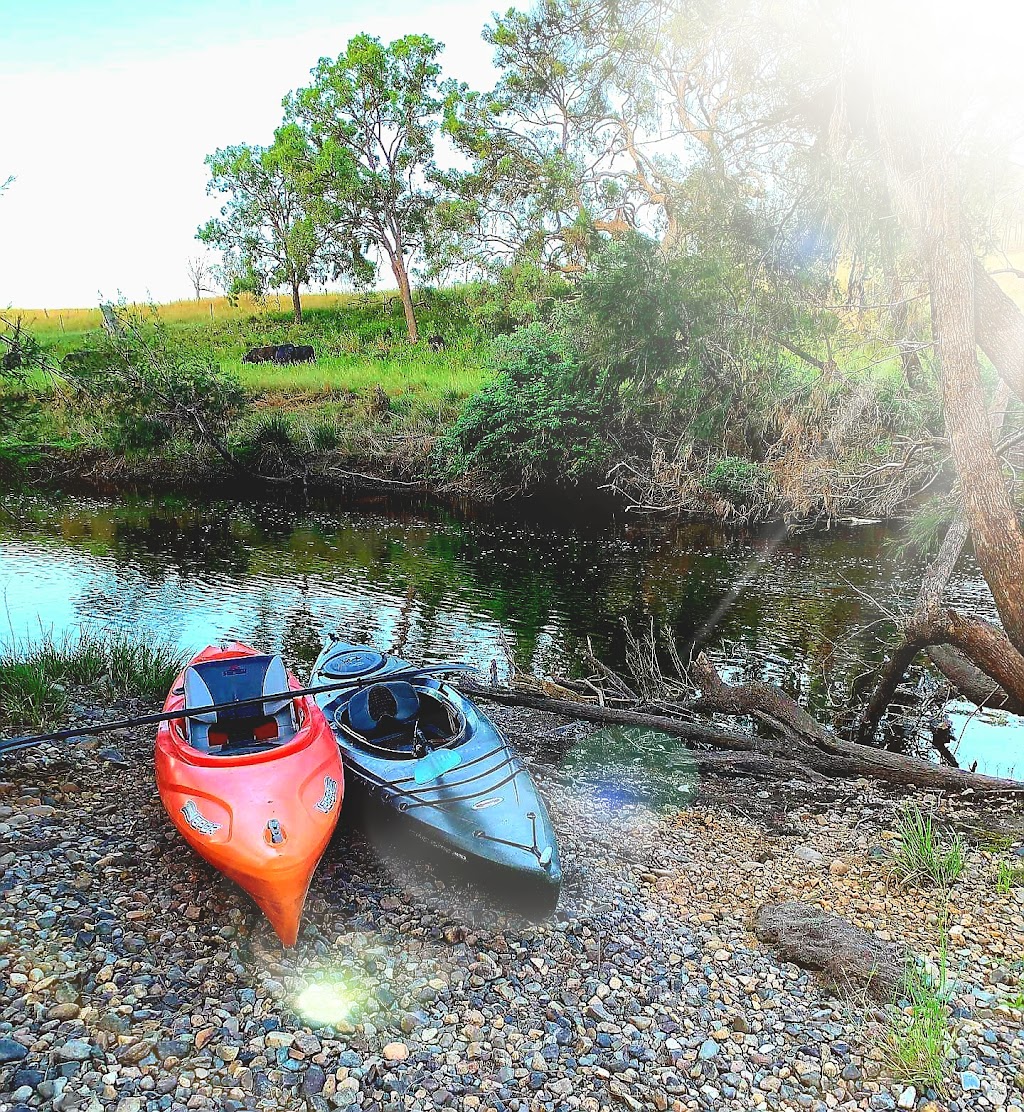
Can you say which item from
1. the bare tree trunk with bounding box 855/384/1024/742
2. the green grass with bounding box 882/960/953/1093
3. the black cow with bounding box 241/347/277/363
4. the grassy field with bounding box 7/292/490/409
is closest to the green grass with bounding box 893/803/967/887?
the green grass with bounding box 882/960/953/1093

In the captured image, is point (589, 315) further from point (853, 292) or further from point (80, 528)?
point (80, 528)

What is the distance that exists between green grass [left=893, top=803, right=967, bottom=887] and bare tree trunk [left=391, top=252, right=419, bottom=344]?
37.0m

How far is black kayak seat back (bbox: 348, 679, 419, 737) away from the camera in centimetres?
686

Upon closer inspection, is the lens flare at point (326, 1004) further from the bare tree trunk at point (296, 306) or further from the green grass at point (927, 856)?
the bare tree trunk at point (296, 306)

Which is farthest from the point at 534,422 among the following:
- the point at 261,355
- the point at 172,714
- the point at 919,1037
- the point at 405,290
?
the point at 405,290

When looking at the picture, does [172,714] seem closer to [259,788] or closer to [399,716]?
[259,788]

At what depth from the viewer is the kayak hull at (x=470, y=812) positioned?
5152mm

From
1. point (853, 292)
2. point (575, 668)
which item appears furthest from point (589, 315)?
point (575, 668)

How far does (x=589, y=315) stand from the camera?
57.3 ft

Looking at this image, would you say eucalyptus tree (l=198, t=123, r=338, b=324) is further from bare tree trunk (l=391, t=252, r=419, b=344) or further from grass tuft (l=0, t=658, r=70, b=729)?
grass tuft (l=0, t=658, r=70, b=729)

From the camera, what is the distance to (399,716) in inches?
275

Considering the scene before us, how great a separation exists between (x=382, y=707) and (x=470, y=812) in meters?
1.82

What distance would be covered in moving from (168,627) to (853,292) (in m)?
11.5

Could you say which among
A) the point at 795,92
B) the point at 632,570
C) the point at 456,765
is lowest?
the point at 632,570
